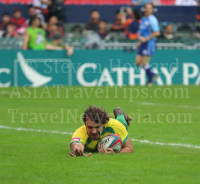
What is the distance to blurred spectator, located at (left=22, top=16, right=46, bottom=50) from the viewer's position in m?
18.6

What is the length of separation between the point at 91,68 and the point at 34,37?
223 centimetres

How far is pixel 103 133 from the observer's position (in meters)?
7.07

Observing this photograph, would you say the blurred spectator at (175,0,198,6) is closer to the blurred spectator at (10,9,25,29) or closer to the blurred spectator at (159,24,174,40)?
the blurred spectator at (159,24,174,40)

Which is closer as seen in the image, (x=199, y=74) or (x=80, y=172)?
(x=80, y=172)

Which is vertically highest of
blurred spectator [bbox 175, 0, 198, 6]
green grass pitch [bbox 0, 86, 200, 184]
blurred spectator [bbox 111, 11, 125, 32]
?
blurred spectator [bbox 175, 0, 198, 6]

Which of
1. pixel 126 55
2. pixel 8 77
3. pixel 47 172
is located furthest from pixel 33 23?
pixel 47 172

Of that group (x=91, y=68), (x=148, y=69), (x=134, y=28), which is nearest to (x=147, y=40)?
(x=148, y=69)

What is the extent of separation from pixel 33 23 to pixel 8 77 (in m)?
2.00

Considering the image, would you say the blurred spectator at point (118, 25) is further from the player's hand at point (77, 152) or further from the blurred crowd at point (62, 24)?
the player's hand at point (77, 152)

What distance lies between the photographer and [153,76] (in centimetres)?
1803

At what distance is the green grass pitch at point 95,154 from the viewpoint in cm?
583

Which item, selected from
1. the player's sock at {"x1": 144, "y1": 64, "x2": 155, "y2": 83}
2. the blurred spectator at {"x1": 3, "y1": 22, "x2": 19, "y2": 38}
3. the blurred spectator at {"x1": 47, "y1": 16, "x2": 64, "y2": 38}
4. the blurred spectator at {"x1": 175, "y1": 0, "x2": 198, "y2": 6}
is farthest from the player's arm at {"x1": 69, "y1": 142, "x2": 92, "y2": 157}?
the blurred spectator at {"x1": 175, "y1": 0, "x2": 198, "y2": 6}

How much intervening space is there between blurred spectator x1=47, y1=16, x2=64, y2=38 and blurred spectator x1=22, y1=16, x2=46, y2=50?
2343 millimetres

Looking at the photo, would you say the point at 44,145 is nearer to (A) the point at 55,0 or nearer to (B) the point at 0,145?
(B) the point at 0,145
